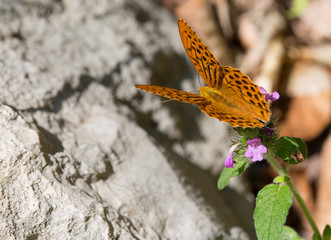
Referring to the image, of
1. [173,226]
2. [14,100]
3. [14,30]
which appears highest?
[14,30]

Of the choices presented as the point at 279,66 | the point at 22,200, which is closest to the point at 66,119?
the point at 22,200

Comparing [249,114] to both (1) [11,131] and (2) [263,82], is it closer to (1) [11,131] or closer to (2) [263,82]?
(1) [11,131]

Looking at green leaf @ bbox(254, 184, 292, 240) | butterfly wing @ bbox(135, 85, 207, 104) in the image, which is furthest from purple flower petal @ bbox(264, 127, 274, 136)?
butterfly wing @ bbox(135, 85, 207, 104)

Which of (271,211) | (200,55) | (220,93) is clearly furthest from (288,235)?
(200,55)

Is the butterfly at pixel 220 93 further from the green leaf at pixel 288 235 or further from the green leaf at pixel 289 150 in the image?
the green leaf at pixel 288 235

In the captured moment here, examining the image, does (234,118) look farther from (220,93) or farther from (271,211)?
(271,211)

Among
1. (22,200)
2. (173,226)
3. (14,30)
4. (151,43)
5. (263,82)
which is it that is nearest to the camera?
(22,200)

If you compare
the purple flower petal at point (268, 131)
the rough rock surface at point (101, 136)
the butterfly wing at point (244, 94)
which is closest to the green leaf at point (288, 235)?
the rough rock surface at point (101, 136)
